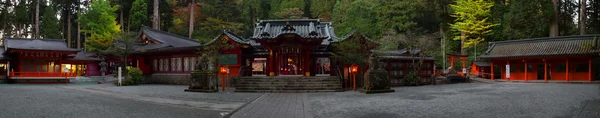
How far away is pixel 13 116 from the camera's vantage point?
23.2ft

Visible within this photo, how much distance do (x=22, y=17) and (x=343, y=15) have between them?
38484mm

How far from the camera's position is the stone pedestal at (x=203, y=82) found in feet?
56.2

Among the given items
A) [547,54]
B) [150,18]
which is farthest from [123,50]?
[547,54]

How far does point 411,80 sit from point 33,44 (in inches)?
1130

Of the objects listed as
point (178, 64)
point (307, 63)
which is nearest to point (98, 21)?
point (178, 64)

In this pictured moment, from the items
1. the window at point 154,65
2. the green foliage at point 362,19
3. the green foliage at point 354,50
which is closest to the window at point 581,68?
the green foliage at point 354,50

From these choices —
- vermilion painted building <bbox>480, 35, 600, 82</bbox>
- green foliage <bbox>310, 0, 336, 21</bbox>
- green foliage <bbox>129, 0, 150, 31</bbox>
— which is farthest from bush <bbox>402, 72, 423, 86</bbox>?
green foliage <bbox>129, 0, 150, 31</bbox>

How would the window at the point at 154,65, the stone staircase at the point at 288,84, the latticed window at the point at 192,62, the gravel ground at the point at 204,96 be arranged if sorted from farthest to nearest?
the window at the point at 154,65, the latticed window at the point at 192,62, the stone staircase at the point at 288,84, the gravel ground at the point at 204,96

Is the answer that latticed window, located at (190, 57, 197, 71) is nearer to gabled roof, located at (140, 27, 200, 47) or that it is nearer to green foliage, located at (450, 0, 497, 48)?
gabled roof, located at (140, 27, 200, 47)

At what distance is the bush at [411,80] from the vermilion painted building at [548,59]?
9.40 meters

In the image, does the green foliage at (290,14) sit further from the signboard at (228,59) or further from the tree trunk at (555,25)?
the tree trunk at (555,25)

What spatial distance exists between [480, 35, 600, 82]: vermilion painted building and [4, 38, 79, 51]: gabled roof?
3519 cm

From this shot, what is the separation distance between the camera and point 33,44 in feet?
87.8

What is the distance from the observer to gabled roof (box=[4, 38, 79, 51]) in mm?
25247
